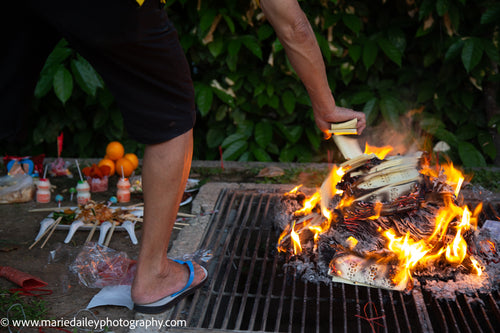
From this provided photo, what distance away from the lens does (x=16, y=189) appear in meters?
2.83

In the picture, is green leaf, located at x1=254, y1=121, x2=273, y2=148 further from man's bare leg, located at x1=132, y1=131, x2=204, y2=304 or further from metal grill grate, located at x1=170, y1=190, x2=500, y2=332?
man's bare leg, located at x1=132, y1=131, x2=204, y2=304

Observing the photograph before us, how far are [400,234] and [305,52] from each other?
880 mm

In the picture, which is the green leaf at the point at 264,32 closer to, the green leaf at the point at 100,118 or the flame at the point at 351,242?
the green leaf at the point at 100,118

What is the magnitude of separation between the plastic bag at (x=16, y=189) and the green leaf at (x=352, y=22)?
7.98ft

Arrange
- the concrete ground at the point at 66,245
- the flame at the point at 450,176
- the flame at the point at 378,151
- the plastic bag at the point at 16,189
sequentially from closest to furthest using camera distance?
the concrete ground at the point at 66,245, the flame at the point at 450,176, the flame at the point at 378,151, the plastic bag at the point at 16,189

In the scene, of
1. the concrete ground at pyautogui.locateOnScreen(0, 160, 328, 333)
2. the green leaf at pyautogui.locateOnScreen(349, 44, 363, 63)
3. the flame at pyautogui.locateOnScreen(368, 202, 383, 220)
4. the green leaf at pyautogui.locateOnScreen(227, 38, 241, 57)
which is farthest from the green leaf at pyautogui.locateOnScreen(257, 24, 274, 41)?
the flame at pyautogui.locateOnScreen(368, 202, 383, 220)

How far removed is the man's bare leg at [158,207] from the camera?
5.33 ft

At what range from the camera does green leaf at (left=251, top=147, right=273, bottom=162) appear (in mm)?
3631

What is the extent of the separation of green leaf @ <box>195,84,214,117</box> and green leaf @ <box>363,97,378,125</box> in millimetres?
1182

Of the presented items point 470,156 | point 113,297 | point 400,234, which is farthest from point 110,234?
point 470,156

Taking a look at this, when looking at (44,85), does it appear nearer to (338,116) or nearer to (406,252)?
(338,116)

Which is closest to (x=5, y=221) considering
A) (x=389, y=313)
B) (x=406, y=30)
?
(x=389, y=313)

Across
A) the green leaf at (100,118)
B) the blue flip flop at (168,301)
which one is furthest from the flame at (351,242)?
the green leaf at (100,118)

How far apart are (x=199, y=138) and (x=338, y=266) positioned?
2282 mm
